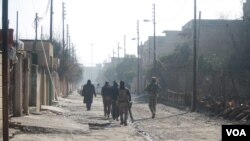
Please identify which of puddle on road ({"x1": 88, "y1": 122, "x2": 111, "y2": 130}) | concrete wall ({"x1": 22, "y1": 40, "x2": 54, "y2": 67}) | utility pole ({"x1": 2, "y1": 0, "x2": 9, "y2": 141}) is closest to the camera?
utility pole ({"x1": 2, "y1": 0, "x2": 9, "y2": 141})

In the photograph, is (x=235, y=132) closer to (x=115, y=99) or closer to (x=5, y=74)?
(x=5, y=74)

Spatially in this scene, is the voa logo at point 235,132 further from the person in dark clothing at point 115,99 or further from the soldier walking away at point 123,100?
the person in dark clothing at point 115,99

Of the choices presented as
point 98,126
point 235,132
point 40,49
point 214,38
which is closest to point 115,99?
point 98,126

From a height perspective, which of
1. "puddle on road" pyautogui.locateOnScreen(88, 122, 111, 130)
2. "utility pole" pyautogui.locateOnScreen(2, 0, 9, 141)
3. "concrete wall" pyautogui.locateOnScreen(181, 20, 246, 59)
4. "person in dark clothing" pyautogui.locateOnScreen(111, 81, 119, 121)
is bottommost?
"puddle on road" pyautogui.locateOnScreen(88, 122, 111, 130)

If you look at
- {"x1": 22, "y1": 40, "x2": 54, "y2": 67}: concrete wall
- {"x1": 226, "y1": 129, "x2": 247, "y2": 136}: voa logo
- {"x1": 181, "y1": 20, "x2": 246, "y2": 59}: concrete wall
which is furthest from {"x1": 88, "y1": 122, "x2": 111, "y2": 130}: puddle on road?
{"x1": 181, "y1": 20, "x2": 246, "y2": 59}: concrete wall

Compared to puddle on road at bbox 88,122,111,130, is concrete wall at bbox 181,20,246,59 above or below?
above

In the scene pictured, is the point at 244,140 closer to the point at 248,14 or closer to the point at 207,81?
the point at 207,81

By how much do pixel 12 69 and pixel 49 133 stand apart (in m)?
3.83

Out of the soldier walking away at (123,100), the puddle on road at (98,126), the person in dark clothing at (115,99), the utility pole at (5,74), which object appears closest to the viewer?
the utility pole at (5,74)

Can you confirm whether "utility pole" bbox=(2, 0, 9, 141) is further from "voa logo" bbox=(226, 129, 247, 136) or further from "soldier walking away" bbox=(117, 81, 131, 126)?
"soldier walking away" bbox=(117, 81, 131, 126)

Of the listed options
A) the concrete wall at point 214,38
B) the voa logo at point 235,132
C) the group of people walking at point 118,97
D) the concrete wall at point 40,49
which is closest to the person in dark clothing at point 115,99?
the group of people walking at point 118,97

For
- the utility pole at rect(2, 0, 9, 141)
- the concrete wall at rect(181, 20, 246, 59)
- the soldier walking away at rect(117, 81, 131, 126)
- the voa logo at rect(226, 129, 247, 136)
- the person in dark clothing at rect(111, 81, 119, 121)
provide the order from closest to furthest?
the voa logo at rect(226, 129, 247, 136), the utility pole at rect(2, 0, 9, 141), the soldier walking away at rect(117, 81, 131, 126), the person in dark clothing at rect(111, 81, 119, 121), the concrete wall at rect(181, 20, 246, 59)

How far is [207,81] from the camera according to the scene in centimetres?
4153

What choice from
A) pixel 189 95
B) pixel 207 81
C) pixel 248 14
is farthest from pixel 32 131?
pixel 248 14
